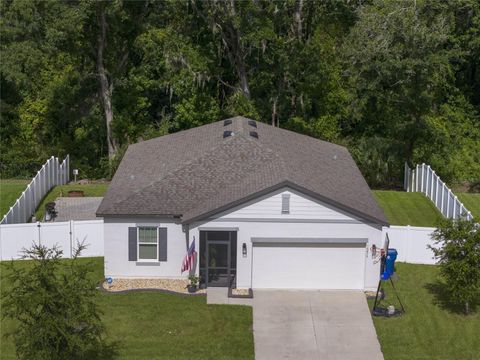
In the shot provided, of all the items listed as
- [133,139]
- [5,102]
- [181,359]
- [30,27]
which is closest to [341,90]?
[133,139]

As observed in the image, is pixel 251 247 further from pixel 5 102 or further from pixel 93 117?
pixel 5 102

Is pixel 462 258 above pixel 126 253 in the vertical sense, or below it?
above

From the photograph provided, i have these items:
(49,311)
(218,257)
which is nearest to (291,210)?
(218,257)

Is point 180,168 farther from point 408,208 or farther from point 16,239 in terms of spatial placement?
point 408,208

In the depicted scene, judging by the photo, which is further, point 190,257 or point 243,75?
point 243,75

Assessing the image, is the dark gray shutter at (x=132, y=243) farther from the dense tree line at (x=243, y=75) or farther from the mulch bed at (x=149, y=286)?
the dense tree line at (x=243, y=75)
